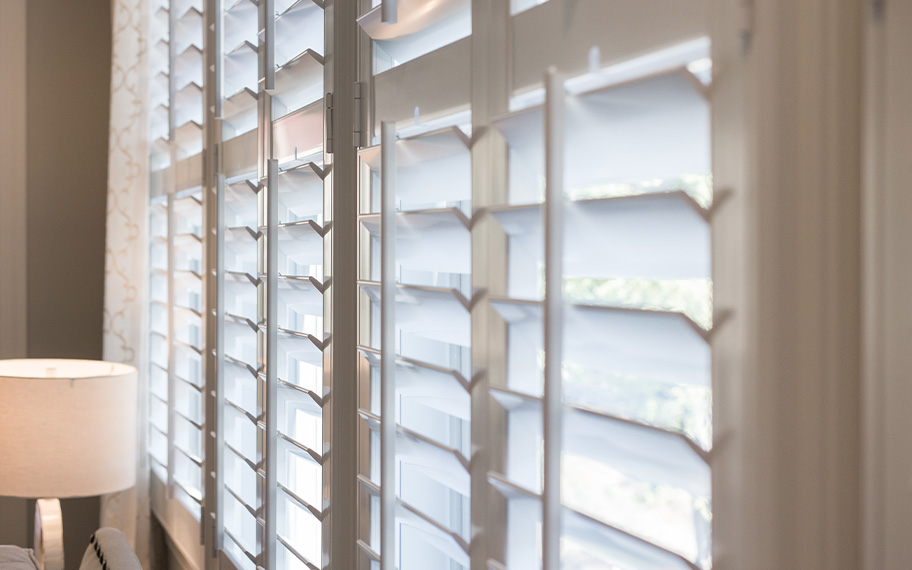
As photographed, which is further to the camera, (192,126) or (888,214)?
(192,126)

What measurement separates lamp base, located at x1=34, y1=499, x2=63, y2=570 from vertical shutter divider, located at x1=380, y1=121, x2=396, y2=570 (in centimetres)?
129

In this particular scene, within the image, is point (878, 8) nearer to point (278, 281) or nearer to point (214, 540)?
point (278, 281)

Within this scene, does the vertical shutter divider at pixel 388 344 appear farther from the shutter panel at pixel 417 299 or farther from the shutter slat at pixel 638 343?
the shutter slat at pixel 638 343

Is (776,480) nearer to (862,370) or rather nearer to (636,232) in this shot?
(862,370)

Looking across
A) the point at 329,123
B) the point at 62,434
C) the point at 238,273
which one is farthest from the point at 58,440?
the point at 329,123

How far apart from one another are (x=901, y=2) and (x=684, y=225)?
0.56 feet

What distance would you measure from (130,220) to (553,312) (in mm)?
2071

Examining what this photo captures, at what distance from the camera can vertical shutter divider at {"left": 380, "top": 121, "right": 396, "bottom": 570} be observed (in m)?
0.84

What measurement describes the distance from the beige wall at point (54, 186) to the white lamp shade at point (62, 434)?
947mm

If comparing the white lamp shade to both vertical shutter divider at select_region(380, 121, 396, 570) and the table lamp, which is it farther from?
vertical shutter divider at select_region(380, 121, 396, 570)

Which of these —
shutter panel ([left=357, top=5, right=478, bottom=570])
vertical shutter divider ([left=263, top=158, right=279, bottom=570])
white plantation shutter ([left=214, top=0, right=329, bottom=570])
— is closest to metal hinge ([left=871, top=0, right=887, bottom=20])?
shutter panel ([left=357, top=5, right=478, bottom=570])

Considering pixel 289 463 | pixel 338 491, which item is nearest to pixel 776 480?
pixel 338 491

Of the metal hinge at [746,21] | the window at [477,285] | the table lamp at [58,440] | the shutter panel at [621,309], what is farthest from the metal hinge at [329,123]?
the table lamp at [58,440]

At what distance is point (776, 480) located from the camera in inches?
17.8
